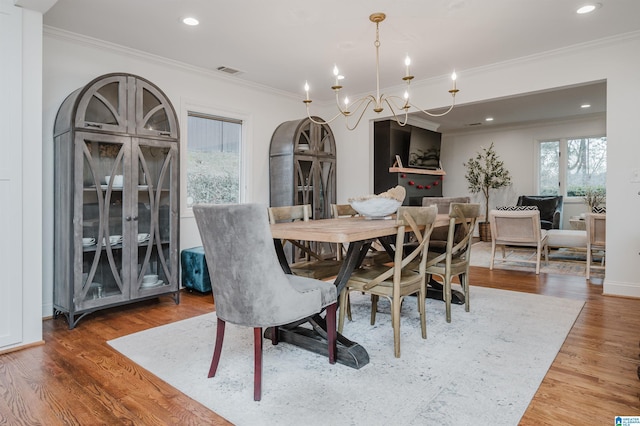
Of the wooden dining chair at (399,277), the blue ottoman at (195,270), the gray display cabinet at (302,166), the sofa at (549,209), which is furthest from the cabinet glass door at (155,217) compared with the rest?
the sofa at (549,209)

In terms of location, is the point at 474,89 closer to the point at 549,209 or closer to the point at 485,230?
the point at 549,209

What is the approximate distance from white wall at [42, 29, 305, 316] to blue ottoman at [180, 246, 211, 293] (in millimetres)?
246

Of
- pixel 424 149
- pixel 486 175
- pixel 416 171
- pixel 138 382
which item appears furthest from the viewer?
pixel 486 175

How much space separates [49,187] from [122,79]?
1.11 meters

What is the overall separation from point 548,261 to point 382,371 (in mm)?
4813

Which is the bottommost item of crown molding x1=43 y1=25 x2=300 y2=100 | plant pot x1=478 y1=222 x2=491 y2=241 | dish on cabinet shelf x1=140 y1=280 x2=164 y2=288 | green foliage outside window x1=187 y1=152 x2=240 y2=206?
dish on cabinet shelf x1=140 y1=280 x2=164 y2=288

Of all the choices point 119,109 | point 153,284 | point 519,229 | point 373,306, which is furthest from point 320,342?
point 519,229

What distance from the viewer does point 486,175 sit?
8.38m

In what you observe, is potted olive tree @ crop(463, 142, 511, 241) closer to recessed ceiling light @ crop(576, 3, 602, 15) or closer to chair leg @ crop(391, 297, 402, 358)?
recessed ceiling light @ crop(576, 3, 602, 15)

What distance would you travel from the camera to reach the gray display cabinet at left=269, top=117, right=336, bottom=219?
487cm

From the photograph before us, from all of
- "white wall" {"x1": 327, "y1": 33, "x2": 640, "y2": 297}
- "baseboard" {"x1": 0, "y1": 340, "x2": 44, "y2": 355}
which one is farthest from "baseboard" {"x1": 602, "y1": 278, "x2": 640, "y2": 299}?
"baseboard" {"x1": 0, "y1": 340, "x2": 44, "y2": 355}

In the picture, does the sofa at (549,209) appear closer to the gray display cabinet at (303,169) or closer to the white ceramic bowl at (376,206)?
the gray display cabinet at (303,169)

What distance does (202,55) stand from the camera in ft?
13.0

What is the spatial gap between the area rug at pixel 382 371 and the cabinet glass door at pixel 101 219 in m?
0.65
